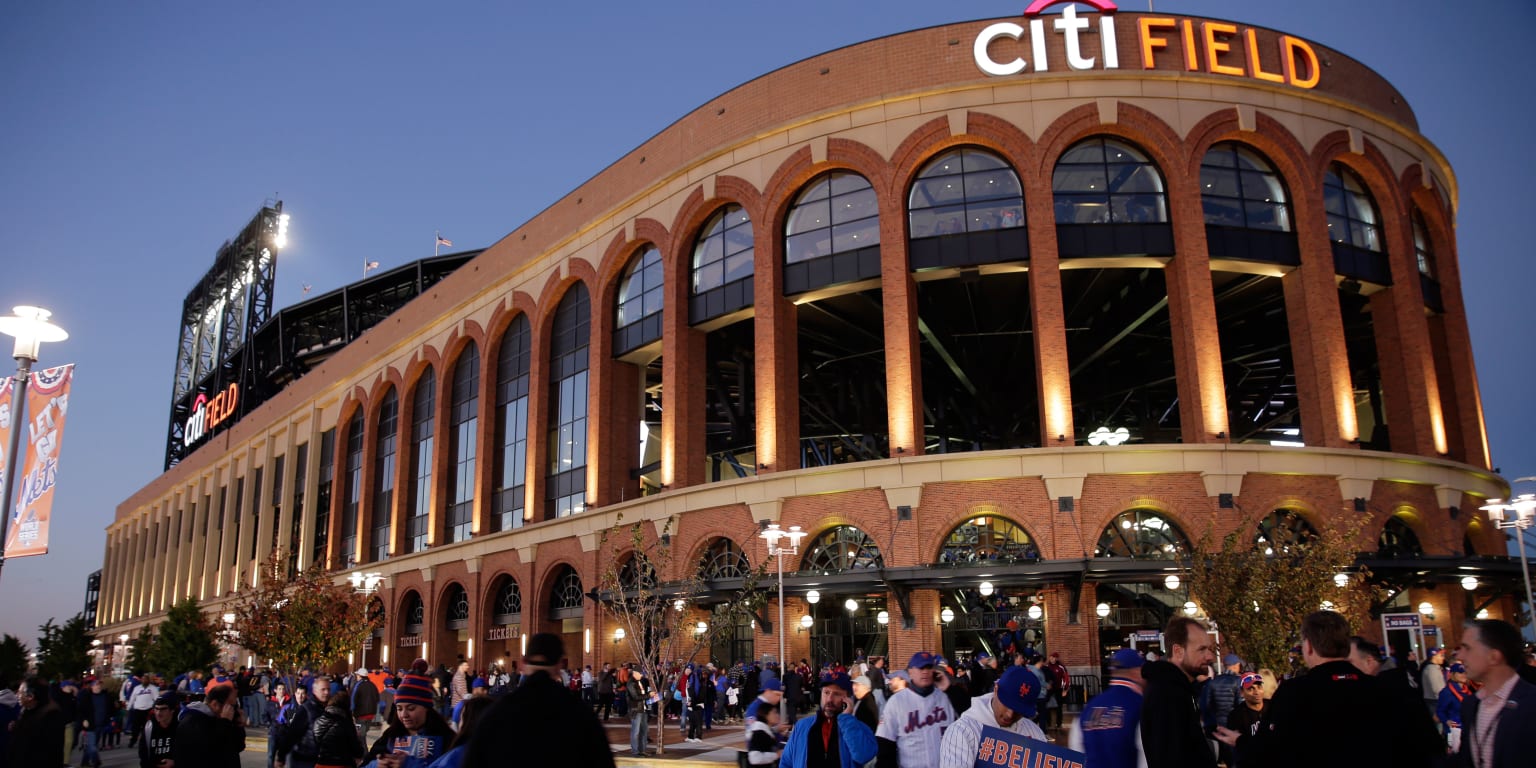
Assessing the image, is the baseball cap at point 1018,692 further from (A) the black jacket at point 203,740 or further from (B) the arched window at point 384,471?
(B) the arched window at point 384,471

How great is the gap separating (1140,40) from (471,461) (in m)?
31.9

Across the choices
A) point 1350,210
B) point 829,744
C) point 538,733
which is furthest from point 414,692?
point 1350,210

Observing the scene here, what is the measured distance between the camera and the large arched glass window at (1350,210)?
3334 centimetres

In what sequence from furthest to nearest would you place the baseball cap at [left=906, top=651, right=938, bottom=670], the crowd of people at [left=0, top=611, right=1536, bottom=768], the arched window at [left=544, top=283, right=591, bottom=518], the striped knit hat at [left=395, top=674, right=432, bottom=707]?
1. the arched window at [left=544, top=283, right=591, bottom=518]
2. the baseball cap at [left=906, top=651, right=938, bottom=670]
3. the striped knit hat at [left=395, top=674, right=432, bottom=707]
4. the crowd of people at [left=0, top=611, right=1536, bottom=768]

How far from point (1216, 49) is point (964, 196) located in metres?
8.56

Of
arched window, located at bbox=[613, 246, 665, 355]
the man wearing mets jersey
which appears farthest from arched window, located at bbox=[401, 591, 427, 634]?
the man wearing mets jersey

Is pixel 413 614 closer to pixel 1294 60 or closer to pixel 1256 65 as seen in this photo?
pixel 1256 65

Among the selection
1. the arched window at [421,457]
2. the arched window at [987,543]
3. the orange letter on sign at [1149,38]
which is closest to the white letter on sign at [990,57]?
the orange letter on sign at [1149,38]

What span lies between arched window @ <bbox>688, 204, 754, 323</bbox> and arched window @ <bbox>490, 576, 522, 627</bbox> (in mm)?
14139

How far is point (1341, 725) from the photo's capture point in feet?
17.6

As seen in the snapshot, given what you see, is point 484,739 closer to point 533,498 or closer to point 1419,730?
point 1419,730

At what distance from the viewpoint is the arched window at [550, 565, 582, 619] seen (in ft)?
131

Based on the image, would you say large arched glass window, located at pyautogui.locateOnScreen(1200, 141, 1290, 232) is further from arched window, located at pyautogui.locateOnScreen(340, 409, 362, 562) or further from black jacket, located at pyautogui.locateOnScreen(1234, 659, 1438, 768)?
arched window, located at pyautogui.locateOnScreen(340, 409, 362, 562)

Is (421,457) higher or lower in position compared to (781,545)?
higher
